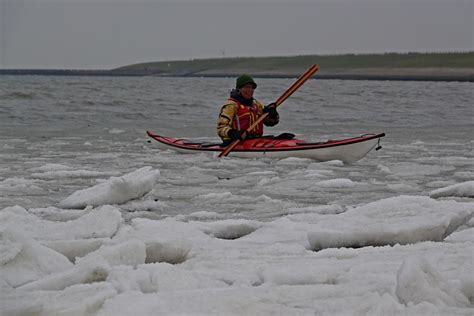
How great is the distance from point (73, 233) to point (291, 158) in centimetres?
564

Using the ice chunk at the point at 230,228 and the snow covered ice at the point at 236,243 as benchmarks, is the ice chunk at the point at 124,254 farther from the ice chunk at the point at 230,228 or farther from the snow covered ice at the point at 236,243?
the ice chunk at the point at 230,228

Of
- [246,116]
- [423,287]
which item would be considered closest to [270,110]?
[246,116]

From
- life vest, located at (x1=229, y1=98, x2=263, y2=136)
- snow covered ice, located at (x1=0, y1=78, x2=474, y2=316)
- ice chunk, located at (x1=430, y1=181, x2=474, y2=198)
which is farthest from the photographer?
life vest, located at (x1=229, y1=98, x2=263, y2=136)

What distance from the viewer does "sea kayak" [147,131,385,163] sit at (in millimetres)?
9641

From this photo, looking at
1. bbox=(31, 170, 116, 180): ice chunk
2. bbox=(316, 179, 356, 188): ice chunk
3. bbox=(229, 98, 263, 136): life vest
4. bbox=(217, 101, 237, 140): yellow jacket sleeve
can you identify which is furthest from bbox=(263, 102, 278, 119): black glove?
bbox=(316, 179, 356, 188): ice chunk

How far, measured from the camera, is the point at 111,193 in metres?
6.32

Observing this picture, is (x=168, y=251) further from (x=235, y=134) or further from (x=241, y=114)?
(x=241, y=114)

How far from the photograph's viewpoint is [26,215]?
5145 millimetres

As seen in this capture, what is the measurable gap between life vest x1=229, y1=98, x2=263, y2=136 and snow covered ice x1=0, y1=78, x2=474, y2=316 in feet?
5.39

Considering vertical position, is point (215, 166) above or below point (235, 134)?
below

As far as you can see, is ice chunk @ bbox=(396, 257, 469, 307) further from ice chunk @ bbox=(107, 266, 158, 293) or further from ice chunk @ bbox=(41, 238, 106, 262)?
ice chunk @ bbox=(41, 238, 106, 262)

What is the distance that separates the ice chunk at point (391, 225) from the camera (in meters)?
4.46

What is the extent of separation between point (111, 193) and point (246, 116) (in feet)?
15.3

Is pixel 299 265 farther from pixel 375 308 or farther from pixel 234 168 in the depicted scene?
pixel 234 168
